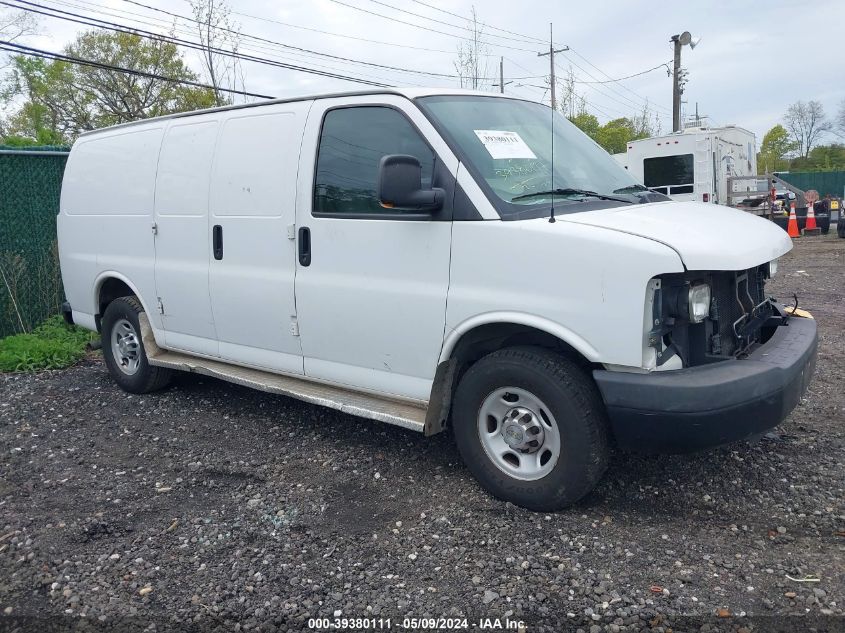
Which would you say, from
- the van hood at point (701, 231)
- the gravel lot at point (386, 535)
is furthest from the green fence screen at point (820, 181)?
the van hood at point (701, 231)

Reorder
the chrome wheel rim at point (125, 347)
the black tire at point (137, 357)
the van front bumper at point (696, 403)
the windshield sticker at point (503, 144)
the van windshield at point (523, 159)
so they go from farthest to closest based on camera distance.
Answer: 1. the chrome wheel rim at point (125, 347)
2. the black tire at point (137, 357)
3. the windshield sticker at point (503, 144)
4. the van windshield at point (523, 159)
5. the van front bumper at point (696, 403)

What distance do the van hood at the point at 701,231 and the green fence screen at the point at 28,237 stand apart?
6.87 m

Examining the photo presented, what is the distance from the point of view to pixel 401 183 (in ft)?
11.8

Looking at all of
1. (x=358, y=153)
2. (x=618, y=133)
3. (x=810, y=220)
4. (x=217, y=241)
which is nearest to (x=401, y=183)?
(x=358, y=153)

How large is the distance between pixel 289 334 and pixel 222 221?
3.22ft

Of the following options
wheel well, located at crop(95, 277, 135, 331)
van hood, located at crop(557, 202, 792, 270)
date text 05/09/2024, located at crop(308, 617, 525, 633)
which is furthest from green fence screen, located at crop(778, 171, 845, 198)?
date text 05/09/2024, located at crop(308, 617, 525, 633)

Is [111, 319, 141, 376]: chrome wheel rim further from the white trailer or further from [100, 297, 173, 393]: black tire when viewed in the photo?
the white trailer

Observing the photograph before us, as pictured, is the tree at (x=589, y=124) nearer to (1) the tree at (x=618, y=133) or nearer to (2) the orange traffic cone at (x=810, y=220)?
(1) the tree at (x=618, y=133)

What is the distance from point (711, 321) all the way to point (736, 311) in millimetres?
397

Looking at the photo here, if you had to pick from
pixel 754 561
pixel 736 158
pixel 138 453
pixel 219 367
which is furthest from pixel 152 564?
pixel 736 158

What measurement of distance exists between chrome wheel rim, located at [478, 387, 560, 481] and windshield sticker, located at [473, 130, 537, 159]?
1.30m

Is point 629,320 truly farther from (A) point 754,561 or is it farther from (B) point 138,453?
(B) point 138,453

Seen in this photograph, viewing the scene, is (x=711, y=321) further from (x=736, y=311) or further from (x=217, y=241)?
(x=217, y=241)

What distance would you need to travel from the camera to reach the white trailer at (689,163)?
54.9ft
